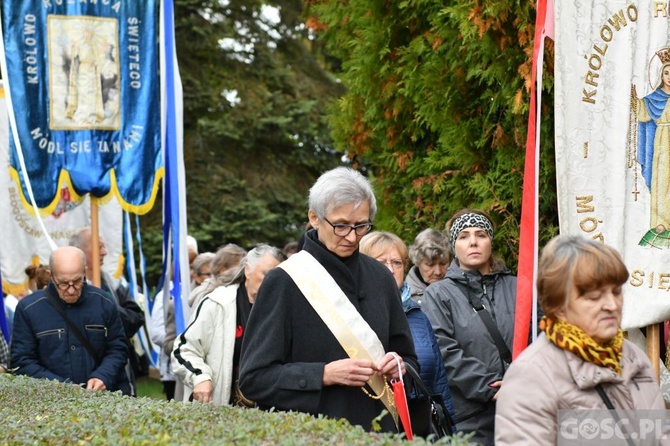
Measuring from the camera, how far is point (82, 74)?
9.13 m

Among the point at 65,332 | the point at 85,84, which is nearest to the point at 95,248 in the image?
the point at 65,332

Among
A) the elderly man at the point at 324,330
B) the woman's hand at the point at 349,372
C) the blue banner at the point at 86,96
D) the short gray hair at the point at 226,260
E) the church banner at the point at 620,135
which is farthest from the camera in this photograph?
the blue banner at the point at 86,96

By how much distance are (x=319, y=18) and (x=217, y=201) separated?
1103 cm

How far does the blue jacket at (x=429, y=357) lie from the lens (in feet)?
19.1

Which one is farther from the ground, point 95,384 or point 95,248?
point 95,248

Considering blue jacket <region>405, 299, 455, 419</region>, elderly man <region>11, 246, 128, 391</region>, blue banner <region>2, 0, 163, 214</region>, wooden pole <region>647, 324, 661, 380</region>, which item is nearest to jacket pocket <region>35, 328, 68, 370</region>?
elderly man <region>11, 246, 128, 391</region>

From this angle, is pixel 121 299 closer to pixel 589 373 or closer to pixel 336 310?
pixel 336 310

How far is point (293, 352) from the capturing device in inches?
188

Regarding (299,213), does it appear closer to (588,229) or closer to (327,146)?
(327,146)

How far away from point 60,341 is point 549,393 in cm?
489

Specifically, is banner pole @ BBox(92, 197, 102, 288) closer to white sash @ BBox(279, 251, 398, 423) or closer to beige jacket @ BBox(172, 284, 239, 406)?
beige jacket @ BBox(172, 284, 239, 406)

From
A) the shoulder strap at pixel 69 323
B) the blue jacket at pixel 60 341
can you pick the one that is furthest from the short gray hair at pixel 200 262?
the shoulder strap at pixel 69 323

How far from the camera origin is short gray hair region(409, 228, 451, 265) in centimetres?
726

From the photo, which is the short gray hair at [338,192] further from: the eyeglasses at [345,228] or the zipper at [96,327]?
the zipper at [96,327]
